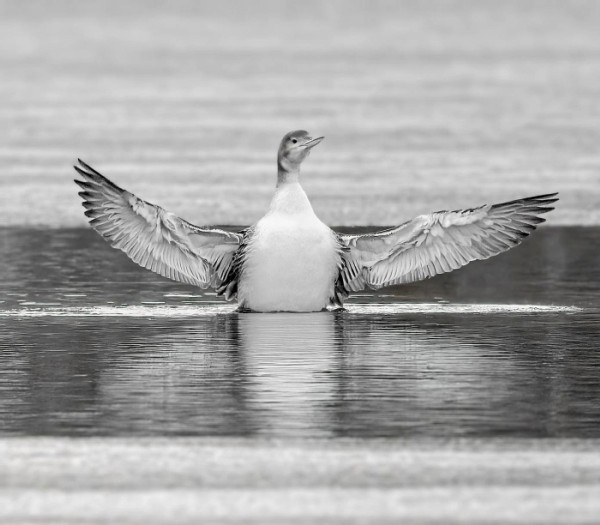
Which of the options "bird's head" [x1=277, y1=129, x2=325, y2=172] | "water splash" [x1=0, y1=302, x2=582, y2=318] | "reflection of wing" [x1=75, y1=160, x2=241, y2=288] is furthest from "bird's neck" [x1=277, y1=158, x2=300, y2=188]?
"water splash" [x1=0, y1=302, x2=582, y2=318]

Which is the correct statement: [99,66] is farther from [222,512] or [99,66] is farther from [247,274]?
[222,512]

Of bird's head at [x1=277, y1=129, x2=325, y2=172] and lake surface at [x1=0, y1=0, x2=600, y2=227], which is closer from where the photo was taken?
bird's head at [x1=277, y1=129, x2=325, y2=172]

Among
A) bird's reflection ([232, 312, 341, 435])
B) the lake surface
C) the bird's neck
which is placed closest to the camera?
bird's reflection ([232, 312, 341, 435])

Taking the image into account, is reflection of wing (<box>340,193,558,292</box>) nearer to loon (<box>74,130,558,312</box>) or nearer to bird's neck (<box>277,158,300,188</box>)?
loon (<box>74,130,558,312</box>)

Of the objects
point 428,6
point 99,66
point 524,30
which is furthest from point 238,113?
point 428,6

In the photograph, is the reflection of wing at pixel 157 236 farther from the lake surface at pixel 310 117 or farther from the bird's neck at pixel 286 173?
the lake surface at pixel 310 117

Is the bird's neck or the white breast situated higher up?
the bird's neck

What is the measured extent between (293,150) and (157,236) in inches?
43.5

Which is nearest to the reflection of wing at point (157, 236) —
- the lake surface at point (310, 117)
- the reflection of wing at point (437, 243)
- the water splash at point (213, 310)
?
the water splash at point (213, 310)

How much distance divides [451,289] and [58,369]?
15.5ft

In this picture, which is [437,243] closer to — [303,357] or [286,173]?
[286,173]

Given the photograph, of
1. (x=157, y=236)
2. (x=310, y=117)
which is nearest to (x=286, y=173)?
(x=157, y=236)

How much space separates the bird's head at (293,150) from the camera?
43.0ft

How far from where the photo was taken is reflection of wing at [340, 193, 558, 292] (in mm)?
13000
